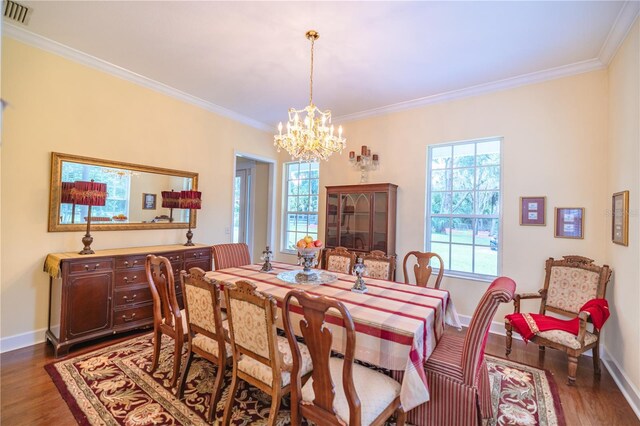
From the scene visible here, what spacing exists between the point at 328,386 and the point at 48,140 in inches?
142

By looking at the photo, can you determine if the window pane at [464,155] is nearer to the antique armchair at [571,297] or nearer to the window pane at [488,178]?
the window pane at [488,178]

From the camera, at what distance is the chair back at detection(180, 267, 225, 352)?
197 centimetres

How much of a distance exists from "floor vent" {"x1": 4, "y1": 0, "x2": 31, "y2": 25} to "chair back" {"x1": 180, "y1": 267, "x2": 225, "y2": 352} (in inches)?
106

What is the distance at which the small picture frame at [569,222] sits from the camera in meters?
3.19

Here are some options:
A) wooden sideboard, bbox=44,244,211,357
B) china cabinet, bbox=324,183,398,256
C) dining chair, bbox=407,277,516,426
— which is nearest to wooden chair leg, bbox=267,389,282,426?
dining chair, bbox=407,277,516,426

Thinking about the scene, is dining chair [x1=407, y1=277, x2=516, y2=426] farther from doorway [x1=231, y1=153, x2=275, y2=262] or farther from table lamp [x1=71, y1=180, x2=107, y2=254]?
doorway [x1=231, y1=153, x2=275, y2=262]

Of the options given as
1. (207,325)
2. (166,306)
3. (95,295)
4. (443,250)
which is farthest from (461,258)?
(95,295)

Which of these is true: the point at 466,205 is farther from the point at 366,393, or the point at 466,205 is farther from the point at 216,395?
the point at 216,395

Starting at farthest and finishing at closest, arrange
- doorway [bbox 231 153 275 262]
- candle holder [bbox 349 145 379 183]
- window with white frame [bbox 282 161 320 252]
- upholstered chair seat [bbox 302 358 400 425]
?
doorway [bbox 231 153 275 262], window with white frame [bbox 282 161 320 252], candle holder [bbox 349 145 379 183], upholstered chair seat [bbox 302 358 400 425]

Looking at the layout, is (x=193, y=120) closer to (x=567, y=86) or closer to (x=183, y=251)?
(x=183, y=251)

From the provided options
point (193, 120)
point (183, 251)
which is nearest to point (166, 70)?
point (193, 120)

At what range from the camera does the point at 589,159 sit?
10.4ft

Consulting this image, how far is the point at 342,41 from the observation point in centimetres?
286

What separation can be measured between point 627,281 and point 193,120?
5183 mm
